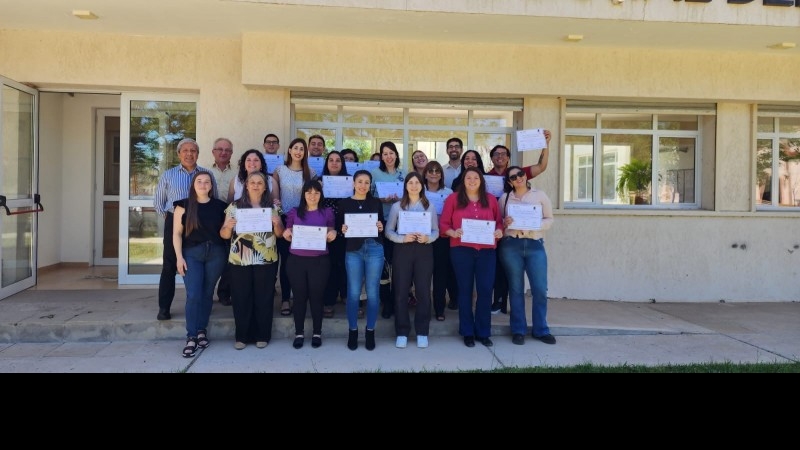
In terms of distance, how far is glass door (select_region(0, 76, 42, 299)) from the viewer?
6598 mm

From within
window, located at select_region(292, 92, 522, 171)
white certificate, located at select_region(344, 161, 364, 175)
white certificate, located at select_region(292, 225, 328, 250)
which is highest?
window, located at select_region(292, 92, 522, 171)

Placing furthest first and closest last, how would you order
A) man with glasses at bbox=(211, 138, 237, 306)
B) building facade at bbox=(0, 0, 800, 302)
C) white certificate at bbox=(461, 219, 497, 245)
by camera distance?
building facade at bbox=(0, 0, 800, 302)
man with glasses at bbox=(211, 138, 237, 306)
white certificate at bbox=(461, 219, 497, 245)

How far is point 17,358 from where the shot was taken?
501 cm

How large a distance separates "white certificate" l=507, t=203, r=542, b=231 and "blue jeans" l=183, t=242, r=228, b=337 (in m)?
2.93

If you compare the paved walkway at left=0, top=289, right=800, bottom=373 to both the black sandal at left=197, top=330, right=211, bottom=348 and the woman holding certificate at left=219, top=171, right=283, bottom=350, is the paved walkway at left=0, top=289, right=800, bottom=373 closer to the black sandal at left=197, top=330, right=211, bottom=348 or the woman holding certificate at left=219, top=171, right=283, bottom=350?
the black sandal at left=197, top=330, right=211, bottom=348

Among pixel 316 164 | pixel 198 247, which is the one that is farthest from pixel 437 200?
pixel 198 247

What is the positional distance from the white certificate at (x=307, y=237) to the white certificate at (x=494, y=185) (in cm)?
199

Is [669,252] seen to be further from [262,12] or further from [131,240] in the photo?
[131,240]

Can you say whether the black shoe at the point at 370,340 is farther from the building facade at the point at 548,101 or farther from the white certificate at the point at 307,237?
the building facade at the point at 548,101

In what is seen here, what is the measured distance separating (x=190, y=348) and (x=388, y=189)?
254 cm

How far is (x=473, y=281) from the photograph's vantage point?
5.57m

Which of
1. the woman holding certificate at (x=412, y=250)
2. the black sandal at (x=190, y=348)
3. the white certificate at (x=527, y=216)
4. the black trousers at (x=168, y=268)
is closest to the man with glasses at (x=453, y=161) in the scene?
the woman holding certificate at (x=412, y=250)

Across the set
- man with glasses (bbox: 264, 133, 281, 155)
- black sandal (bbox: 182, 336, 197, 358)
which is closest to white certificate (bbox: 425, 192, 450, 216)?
man with glasses (bbox: 264, 133, 281, 155)

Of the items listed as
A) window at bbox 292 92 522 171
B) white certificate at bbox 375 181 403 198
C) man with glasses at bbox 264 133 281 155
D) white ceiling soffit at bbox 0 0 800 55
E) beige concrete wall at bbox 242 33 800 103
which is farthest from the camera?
window at bbox 292 92 522 171
